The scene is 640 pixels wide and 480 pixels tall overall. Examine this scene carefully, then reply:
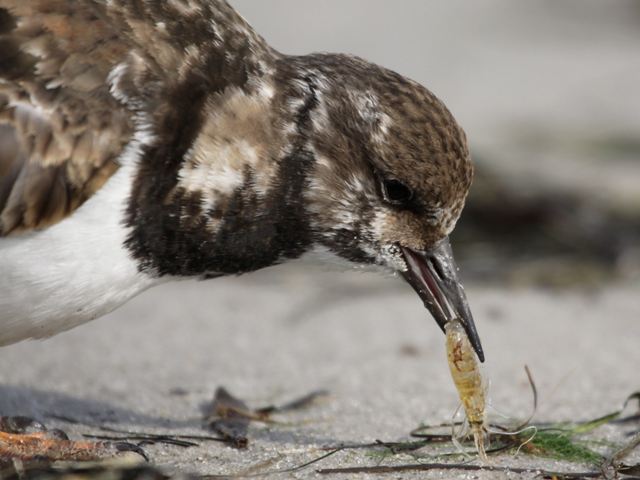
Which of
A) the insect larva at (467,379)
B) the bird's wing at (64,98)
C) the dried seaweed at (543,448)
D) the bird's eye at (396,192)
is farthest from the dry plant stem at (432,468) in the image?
the bird's wing at (64,98)

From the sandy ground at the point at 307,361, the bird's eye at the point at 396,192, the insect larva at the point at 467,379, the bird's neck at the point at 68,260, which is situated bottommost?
the sandy ground at the point at 307,361

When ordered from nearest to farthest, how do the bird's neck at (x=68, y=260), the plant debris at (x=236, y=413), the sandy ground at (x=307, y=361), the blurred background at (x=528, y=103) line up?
1. the bird's neck at (x=68, y=260)
2. the plant debris at (x=236, y=413)
3. the sandy ground at (x=307, y=361)
4. the blurred background at (x=528, y=103)

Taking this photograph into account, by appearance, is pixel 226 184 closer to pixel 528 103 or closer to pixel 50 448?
pixel 50 448

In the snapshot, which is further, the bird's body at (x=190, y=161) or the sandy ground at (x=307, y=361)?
the sandy ground at (x=307, y=361)

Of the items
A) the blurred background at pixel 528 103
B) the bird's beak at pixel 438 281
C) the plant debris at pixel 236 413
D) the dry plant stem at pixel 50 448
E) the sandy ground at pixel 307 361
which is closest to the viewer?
the dry plant stem at pixel 50 448

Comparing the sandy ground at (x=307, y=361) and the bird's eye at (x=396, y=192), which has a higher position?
the bird's eye at (x=396, y=192)

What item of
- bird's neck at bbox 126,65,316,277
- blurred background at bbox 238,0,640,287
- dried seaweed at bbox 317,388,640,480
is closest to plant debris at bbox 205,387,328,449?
dried seaweed at bbox 317,388,640,480

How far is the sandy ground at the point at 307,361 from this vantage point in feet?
11.9

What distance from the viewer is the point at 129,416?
3719mm

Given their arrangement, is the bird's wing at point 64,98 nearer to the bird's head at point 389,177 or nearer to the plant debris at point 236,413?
the bird's head at point 389,177

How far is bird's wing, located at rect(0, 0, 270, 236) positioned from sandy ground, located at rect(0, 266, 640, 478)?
80 cm

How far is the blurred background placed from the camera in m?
5.62

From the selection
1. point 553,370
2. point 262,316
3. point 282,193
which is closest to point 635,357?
point 553,370

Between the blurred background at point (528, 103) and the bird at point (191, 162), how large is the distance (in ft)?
7.46
